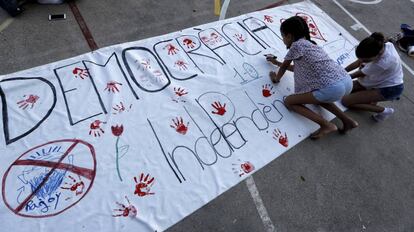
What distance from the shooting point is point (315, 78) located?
246 cm

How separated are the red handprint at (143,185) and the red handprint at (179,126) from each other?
494 mm

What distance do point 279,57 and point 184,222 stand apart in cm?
224

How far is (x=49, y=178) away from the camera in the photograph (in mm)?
1970

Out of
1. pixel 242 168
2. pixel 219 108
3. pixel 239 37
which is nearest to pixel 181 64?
pixel 219 108

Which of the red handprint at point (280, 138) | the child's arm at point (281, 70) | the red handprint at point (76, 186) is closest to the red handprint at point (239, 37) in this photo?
the child's arm at point (281, 70)

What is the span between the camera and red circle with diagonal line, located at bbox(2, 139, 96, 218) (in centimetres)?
185

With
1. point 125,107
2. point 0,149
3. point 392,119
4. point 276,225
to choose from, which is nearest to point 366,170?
point 392,119

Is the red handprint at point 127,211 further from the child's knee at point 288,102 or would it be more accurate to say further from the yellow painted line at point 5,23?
the yellow painted line at point 5,23

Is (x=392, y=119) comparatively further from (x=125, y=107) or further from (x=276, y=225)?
(x=125, y=107)

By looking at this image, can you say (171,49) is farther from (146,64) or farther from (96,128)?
(96,128)

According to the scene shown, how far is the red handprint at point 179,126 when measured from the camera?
2.39 meters

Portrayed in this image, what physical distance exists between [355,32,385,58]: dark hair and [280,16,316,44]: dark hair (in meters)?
0.48

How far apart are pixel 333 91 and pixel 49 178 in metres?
2.42

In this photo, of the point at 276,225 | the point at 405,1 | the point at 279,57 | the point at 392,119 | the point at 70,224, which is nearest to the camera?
the point at 70,224
